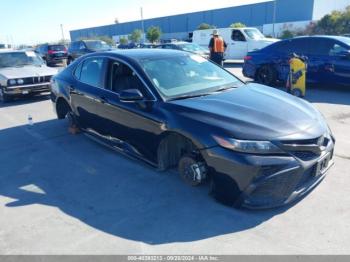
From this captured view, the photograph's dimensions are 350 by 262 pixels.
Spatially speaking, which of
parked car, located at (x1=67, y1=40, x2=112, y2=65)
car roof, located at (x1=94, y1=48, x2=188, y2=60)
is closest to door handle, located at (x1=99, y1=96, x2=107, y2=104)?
car roof, located at (x1=94, y1=48, x2=188, y2=60)

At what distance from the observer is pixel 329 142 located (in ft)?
11.8

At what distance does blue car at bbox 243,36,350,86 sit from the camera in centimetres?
884

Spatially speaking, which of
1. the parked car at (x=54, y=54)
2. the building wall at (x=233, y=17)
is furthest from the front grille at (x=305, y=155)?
the building wall at (x=233, y=17)

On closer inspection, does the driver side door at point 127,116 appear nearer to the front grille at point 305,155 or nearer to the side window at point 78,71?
the side window at point 78,71

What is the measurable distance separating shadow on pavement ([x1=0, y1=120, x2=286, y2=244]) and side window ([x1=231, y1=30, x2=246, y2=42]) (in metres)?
15.8

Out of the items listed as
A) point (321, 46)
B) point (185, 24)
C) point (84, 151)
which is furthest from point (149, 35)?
point (84, 151)

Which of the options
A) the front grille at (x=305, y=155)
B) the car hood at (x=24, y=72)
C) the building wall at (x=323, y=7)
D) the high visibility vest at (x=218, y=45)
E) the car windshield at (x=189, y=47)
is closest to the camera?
the front grille at (x=305, y=155)

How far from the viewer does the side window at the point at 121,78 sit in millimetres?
4422

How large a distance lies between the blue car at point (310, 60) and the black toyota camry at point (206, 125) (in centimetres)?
534

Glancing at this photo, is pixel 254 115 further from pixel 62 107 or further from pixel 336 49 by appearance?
pixel 336 49

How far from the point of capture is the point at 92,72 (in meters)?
5.27

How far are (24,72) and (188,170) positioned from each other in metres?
8.19

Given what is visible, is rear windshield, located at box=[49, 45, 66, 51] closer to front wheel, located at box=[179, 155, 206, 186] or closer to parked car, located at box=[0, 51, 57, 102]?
parked car, located at box=[0, 51, 57, 102]

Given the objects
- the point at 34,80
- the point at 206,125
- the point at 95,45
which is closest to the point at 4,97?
the point at 34,80
